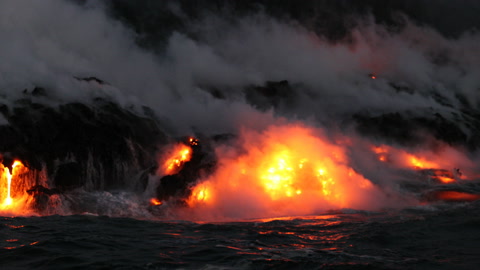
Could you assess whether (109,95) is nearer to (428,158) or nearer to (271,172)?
(271,172)

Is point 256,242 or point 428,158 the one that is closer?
point 256,242

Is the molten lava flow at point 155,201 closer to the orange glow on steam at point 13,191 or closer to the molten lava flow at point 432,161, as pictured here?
the orange glow on steam at point 13,191

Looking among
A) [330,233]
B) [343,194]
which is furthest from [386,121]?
[330,233]

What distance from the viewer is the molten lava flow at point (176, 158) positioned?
2159 cm

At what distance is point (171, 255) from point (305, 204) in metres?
10.2

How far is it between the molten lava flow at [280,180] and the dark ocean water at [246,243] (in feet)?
10.3

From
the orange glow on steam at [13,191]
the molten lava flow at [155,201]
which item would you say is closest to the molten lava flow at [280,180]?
the molten lava flow at [155,201]

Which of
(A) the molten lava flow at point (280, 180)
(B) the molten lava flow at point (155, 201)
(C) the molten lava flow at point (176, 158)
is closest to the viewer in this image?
(A) the molten lava flow at point (280, 180)

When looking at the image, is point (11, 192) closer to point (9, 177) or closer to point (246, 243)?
point (9, 177)

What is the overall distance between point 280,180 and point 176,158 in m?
5.34

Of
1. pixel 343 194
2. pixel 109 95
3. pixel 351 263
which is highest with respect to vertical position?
pixel 109 95

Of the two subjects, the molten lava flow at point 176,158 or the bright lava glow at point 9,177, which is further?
the molten lava flow at point 176,158

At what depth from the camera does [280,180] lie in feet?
67.8

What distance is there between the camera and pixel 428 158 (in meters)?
33.9
